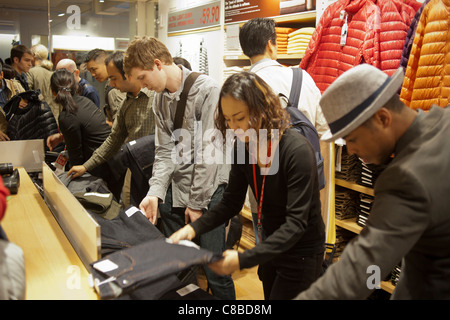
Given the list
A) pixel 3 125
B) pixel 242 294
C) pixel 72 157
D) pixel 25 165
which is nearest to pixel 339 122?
pixel 242 294

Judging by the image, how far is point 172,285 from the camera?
1.63 m

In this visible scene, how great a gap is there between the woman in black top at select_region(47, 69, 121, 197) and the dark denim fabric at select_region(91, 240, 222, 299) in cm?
179

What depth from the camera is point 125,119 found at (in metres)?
3.12

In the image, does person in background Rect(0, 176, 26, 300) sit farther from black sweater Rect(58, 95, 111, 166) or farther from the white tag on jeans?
black sweater Rect(58, 95, 111, 166)

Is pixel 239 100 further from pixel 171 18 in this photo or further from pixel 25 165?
pixel 171 18

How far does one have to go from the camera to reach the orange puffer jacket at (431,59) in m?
2.56

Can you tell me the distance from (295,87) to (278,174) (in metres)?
1.07

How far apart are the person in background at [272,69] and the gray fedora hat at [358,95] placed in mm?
1354

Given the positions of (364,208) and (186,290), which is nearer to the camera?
(186,290)

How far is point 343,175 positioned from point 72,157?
2133 mm

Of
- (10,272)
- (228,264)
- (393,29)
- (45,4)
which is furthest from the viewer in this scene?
(45,4)

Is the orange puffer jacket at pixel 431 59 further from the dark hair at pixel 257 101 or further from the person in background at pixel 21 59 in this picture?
the person in background at pixel 21 59

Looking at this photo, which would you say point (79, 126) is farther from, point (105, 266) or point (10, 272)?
point (10, 272)

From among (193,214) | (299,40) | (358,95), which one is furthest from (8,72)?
(358,95)
